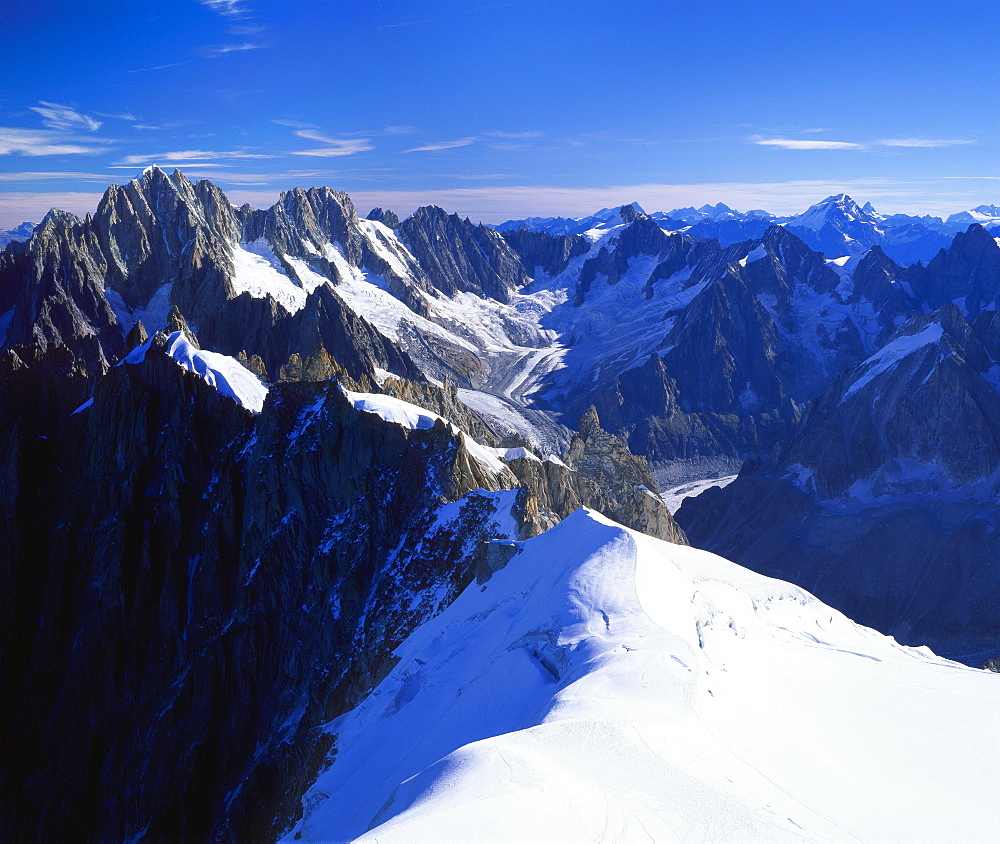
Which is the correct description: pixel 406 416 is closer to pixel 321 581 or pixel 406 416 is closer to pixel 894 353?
pixel 321 581

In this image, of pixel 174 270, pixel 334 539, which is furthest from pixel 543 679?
pixel 174 270

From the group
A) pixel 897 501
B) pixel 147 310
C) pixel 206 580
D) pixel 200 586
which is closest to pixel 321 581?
pixel 206 580

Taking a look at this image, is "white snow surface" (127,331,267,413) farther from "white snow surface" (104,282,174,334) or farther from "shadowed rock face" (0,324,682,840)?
"white snow surface" (104,282,174,334)

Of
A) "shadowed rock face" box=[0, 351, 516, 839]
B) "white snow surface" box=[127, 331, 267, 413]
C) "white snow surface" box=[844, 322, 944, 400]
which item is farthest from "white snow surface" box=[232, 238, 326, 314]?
"white snow surface" box=[844, 322, 944, 400]

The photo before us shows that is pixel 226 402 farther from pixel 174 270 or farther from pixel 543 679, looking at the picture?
pixel 174 270

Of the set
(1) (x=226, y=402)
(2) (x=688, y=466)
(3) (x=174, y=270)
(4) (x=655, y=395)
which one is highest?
(3) (x=174, y=270)

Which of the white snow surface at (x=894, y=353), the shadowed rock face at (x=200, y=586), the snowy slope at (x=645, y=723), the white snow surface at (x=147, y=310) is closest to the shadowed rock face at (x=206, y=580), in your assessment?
the shadowed rock face at (x=200, y=586)

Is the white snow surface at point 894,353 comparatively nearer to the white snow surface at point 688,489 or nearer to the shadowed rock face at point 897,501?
the shadowed rock face at point 897,501
